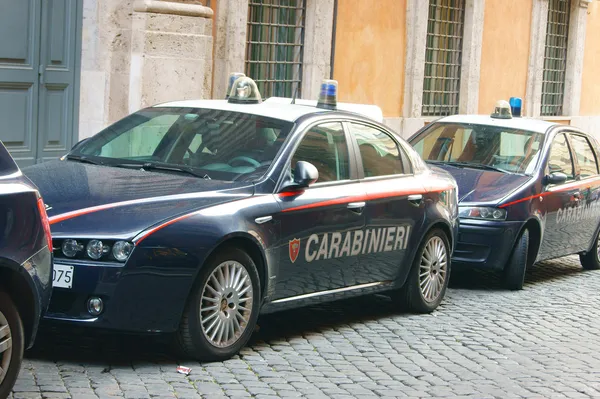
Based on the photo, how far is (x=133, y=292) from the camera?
20.9 ft

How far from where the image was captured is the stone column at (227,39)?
1472cm

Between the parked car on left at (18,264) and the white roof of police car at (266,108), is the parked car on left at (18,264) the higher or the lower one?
the lower one

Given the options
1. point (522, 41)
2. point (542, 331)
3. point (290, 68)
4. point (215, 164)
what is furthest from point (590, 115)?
point (215, 164)

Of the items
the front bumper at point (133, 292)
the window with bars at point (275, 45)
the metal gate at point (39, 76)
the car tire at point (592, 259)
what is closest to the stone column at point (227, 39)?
the window with bars at point (275, 45)

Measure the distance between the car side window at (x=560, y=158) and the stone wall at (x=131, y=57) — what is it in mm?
4189

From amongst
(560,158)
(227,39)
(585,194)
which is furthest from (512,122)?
(227,39)

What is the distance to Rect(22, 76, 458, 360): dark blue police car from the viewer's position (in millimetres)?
6402

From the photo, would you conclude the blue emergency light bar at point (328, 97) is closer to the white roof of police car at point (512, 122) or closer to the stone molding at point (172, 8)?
the white roof of police car at point (512, 122)

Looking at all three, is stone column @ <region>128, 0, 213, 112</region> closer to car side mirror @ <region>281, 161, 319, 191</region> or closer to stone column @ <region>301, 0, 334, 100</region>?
stone column @ <region>301, 0, 334, 100</region>

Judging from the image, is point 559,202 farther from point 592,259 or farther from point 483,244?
point 592,259

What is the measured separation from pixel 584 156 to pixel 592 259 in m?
1.24

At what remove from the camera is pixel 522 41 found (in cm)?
2278

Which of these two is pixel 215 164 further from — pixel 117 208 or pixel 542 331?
pixel 542 331

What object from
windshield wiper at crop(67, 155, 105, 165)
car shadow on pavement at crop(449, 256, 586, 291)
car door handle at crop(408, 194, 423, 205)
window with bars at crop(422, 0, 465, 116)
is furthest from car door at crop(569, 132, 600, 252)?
window with bars at crop(422, 0, 465, 116)
